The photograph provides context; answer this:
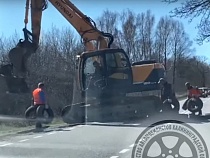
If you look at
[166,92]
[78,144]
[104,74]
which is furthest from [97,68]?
[78,144]

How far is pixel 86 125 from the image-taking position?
20375 millimetres

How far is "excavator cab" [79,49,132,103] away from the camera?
20.8 m

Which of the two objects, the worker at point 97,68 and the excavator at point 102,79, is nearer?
the excavator at point 102,79

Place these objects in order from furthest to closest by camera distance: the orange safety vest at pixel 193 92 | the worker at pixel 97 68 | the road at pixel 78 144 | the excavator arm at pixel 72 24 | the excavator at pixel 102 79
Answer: the orange safety vest at pixel 193 92 < the excavator arm at pixel 72 24 < the worker at pixel 97 68 < the excavator at pixel 102 79 < the road at pixel 78 144

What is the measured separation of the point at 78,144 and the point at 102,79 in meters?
7.56

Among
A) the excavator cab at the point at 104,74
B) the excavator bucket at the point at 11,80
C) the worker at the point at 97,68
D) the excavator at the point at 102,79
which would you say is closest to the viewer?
the excavator at the point at 102,79

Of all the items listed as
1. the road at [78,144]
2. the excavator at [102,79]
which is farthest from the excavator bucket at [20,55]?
the road at [78,144]

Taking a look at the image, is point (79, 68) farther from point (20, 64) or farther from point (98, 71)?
point (20, 64)

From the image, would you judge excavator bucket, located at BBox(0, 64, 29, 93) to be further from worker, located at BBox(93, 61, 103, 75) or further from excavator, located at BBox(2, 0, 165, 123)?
worker, located at BBox(93, 61, 103, 75)

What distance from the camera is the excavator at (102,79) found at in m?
20.5

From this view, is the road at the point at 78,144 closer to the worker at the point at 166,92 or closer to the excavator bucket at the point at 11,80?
the worker at the point at 166,92

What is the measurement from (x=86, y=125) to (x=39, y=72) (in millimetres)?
12893

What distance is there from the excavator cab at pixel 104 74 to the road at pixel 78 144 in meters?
2.71

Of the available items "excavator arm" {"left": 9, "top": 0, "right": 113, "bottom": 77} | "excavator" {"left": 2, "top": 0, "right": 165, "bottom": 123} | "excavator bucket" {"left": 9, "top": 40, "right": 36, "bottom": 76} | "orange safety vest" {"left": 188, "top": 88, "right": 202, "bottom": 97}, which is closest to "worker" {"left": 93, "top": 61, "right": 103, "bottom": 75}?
"excavator" {"left": 2, "top": 0, "right": 165, "bottom": 123}
